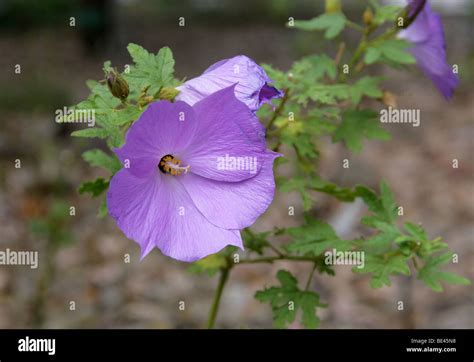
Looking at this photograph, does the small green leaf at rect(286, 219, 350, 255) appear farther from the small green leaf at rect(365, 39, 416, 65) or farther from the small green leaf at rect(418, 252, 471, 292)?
the small green leaf at rect(365, 39, 416, 65)

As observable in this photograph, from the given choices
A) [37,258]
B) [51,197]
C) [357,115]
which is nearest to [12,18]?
[51,197]

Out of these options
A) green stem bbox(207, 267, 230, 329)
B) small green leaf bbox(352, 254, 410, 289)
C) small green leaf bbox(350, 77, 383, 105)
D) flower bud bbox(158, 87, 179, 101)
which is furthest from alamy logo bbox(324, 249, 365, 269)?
flower bud bbox(158, 87, 179, 101)

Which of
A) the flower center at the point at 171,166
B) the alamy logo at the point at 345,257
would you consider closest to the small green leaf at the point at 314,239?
the alamy logo at the point at 345,257

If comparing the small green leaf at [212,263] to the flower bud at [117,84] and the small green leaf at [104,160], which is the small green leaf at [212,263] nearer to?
the small green leaf at [104,160]

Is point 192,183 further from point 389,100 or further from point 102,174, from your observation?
point 102,174

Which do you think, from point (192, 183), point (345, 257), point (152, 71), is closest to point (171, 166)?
point (192, 183)

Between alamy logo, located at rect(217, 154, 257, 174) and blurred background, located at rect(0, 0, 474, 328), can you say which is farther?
blurred background, located at rect(0, 0, 474, 328)
